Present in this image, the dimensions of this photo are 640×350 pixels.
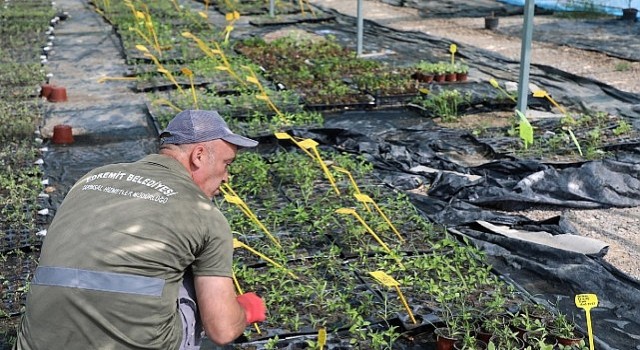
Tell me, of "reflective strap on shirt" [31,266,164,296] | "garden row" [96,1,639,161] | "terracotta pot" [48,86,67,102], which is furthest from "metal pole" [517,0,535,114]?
"reflective strap on shirt" [31,266,164,296]

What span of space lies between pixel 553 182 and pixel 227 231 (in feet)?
12.1

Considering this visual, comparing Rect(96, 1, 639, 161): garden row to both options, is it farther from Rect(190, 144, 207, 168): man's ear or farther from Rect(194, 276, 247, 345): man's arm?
Rect(194, 276, 247, 345): man's arm

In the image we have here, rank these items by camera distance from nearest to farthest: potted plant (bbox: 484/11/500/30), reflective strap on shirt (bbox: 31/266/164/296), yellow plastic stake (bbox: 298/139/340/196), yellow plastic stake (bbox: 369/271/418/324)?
reflective strap on shirt (bbox: 31/266/164/296), yellow plastic stake (bbox: 369/271/418/324), yellow plastic stake (bbox: 298/139/340/196), potted plant (bbox: 484/11/500/30)

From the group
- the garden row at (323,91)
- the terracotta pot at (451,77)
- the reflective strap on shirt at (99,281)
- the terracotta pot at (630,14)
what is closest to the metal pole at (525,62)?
the garden row at (323,91)

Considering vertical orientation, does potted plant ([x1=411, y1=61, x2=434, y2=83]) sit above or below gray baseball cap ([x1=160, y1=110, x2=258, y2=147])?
below

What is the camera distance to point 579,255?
458cm

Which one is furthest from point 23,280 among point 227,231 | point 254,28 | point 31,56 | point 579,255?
point 254,28

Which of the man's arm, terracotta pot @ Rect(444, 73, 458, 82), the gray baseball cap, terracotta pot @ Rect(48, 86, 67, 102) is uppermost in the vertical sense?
the gray baseball cap

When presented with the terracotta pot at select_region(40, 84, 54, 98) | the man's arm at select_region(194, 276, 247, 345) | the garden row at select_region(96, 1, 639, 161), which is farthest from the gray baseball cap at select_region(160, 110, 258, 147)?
the terracotta pot at select_region(40, 84, 54, 98)

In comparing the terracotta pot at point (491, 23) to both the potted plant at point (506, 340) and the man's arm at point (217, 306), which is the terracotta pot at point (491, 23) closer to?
the potted plant at point (506, 340)

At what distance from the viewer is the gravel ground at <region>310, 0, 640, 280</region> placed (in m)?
5.07

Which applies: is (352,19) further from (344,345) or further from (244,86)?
(344,345)

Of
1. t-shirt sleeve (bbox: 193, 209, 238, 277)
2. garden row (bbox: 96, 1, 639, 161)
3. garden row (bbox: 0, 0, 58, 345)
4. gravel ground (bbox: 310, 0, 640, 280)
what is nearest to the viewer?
t-shirt sleeve (bbox: 193, 209, 238, 277)

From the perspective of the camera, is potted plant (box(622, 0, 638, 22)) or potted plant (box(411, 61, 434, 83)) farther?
potted plant (box(622, 0, 638, 22))
